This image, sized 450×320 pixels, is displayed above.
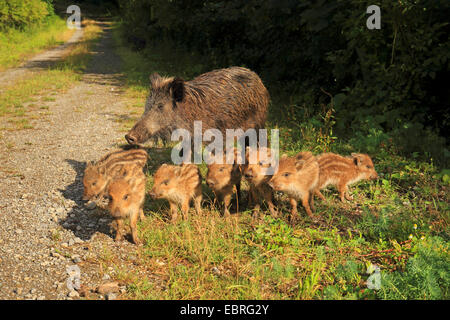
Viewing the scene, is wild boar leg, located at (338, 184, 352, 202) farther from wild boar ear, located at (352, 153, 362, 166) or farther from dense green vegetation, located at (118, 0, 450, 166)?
dense green vegetation, located at (118, 0, 450, 166)

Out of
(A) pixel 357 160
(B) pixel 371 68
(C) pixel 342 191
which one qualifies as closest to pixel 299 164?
(C) pixel 342 191

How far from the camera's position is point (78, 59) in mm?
17797

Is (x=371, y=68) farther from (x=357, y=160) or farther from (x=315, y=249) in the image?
(x=315, y=249)

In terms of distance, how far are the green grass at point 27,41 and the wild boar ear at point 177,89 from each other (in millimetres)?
14383

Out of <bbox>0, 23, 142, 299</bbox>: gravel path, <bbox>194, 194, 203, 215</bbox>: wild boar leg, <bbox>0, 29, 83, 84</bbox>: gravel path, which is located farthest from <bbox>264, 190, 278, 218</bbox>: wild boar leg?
<bbox>0, 29, 83, 84</bbox>: gravel path

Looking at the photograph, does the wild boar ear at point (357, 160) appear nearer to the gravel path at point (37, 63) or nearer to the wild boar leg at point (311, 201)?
the wild boar leg at point (311, 201)

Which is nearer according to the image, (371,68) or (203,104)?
(203,104)

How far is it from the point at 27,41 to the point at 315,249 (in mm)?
22257

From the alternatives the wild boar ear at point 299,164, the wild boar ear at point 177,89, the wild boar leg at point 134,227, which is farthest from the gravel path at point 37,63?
the wild boar ear at point 299,164

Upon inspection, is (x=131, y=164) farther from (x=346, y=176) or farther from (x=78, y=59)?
(x=78, y=59)

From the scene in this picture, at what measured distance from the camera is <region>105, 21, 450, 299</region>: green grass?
329 centimetres

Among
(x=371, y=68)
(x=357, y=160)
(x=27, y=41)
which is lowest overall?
(x=357, y=160)

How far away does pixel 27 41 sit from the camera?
2133 centimetres

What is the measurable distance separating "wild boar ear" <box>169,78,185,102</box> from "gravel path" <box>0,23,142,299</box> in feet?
6.10
